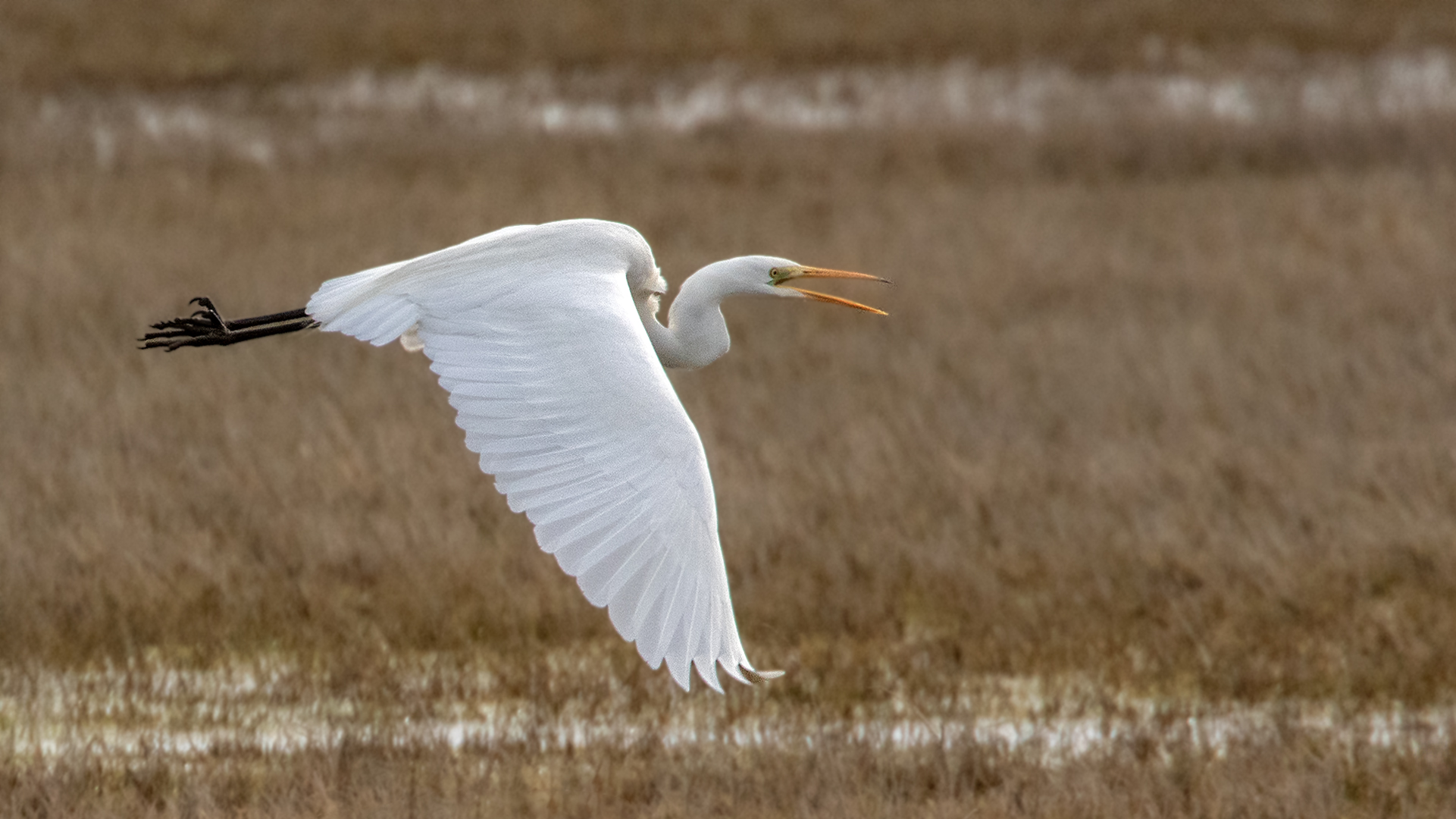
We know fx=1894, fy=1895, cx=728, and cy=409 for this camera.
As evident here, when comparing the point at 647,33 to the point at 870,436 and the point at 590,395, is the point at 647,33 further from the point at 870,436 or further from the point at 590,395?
the point at 590,395

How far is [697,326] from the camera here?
15.2 ft

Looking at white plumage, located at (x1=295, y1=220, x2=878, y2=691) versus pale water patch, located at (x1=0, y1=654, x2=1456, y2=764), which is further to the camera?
pale water patch, located at (x1=0, y1=654, x2=1456, y2=764)

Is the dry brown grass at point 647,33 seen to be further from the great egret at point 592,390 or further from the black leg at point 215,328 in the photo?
the great egret at point 592,390

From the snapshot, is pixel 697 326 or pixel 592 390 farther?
pixel 697 326

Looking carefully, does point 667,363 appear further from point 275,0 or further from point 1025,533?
point 275,0

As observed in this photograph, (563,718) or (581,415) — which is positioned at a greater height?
(581,415)

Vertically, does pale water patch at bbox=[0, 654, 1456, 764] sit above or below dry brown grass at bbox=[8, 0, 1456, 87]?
below

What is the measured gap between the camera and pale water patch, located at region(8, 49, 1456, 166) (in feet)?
49.7

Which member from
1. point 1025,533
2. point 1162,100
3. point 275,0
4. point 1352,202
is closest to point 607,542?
point 1025,533

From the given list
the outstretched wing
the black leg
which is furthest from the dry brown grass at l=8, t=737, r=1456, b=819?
the black leg

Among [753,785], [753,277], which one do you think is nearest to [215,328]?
[753,277]

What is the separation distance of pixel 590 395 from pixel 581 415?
0.05 meters

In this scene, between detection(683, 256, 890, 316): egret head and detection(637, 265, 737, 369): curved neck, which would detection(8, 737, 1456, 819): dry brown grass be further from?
detection(683, 256, 890, 316): egret head

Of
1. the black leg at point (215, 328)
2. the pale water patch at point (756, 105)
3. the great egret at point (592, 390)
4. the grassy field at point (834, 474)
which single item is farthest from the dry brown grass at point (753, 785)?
the pale water patch at point (756, 105)
